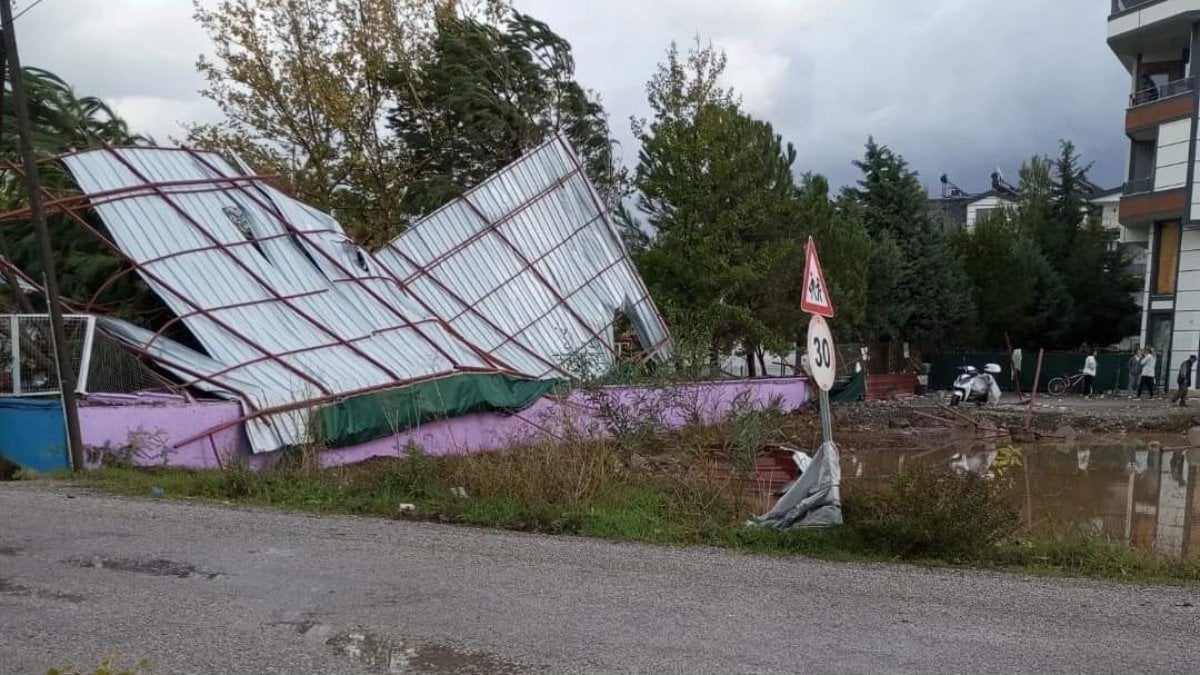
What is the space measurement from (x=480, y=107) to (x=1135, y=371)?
77.9 ft

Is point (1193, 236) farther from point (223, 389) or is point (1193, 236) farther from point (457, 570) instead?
point (457, 570)

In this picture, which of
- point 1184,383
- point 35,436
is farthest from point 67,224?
point 1184,383

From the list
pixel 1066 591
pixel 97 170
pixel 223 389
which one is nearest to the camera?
pixel 1066 591

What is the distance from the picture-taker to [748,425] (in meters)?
13.7

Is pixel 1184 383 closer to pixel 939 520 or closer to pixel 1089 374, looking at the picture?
pixel 1089 374

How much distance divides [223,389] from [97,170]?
5039 mm

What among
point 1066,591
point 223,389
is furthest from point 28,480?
point 1066,591

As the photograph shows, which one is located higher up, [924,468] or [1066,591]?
[924,468]

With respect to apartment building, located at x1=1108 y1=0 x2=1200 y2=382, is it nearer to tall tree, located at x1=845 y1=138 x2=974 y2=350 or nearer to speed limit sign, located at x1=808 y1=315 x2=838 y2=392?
tall tree, located at x1=845 y1=138 x2=974 y2=350

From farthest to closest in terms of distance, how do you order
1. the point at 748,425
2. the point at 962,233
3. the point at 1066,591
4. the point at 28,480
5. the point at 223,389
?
the point at 962,233, the point at 223,389, the point at 748,425, the point at 28,480, the point at 1066,591

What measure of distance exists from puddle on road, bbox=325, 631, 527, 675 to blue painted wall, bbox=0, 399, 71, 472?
9.29 m

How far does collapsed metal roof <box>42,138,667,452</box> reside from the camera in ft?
53.0

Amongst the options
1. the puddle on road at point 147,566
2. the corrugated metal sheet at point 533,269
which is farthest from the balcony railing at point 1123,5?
the puddle on road at point 147,566

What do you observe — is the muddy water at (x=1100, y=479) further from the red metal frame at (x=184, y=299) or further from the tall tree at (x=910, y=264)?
the tall tree at (x=910, y=264)
